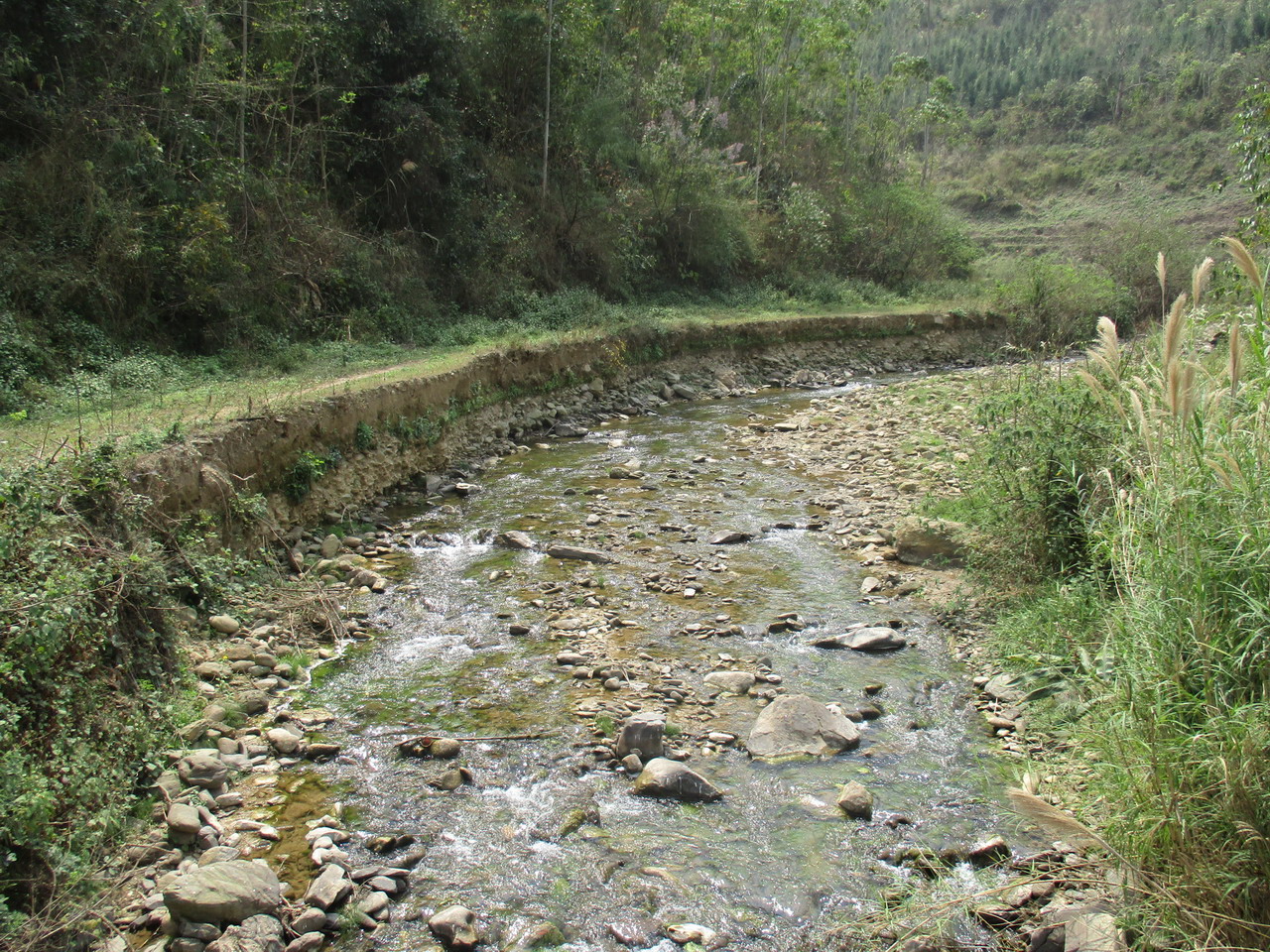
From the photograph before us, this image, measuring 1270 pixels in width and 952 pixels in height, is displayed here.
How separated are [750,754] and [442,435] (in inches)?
338

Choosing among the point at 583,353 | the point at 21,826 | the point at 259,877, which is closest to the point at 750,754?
the point at 259,877

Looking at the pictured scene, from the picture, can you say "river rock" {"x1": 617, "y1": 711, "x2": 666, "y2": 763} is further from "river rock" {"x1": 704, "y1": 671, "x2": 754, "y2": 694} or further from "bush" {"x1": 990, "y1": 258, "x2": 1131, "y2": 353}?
"bush" {"x1": 990, "y1": 258, "x2": 1131, "y2": 353}

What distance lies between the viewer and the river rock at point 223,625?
6.91 metres

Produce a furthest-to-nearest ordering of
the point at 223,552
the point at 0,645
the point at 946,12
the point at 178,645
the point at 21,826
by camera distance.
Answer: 1. the point at 946,12
2. the point at 223,552
3. the point at 178,645
4. the point at 0,645
5. the point at 21,826

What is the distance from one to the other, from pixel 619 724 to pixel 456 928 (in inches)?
81.8

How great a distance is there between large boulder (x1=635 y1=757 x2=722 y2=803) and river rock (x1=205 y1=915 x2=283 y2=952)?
83.5 inches

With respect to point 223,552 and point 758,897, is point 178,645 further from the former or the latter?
point 758,897

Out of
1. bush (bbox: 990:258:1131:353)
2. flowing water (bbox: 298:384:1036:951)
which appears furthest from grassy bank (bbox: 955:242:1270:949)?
bush (bbox: 990:258:1131:353)

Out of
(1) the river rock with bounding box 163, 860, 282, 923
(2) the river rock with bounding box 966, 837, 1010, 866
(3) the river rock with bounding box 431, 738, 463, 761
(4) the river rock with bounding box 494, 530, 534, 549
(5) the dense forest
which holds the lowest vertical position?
(4) the river rock with bounding box 494, 530, 534, 549

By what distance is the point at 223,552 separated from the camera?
7234 millimetres

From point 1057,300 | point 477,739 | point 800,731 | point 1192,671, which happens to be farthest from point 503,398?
point 1057,300

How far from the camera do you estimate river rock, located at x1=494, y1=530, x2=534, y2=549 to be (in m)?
9.57

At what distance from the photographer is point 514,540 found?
380 inches

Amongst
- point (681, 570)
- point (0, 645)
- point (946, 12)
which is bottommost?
point (681, 570)
